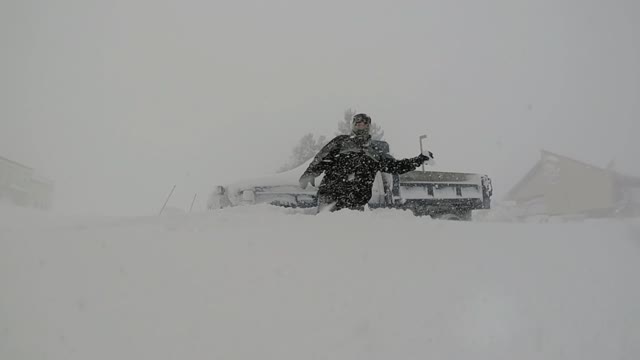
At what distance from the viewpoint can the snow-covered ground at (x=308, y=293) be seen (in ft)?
7.84

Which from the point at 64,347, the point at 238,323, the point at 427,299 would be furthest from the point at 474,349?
the point at 64,347

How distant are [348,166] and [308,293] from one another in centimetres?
196

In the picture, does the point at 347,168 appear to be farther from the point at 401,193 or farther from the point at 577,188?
the point at 577,188

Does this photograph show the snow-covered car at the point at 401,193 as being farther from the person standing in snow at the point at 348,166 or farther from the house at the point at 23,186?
the house at the point at 23,186

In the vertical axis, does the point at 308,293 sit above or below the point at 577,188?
below

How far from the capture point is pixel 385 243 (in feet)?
10.2

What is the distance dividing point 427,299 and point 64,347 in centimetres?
198

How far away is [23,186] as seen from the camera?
29.4 meters

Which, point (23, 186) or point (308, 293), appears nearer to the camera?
point (308, 293)

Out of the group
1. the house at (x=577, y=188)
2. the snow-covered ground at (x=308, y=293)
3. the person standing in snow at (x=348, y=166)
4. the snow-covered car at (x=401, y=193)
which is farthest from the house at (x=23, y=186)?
Answer: the house at (x=577, y=188)

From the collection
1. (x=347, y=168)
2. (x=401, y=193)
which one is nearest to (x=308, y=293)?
(x=347, y=168)

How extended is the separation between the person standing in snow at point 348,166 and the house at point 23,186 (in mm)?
26965

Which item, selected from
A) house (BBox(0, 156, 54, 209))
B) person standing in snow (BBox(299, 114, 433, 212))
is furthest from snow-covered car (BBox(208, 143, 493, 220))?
house (BBox(0, 156, 54, 209))

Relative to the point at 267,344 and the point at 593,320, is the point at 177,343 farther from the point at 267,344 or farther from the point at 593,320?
the point at 593,320
